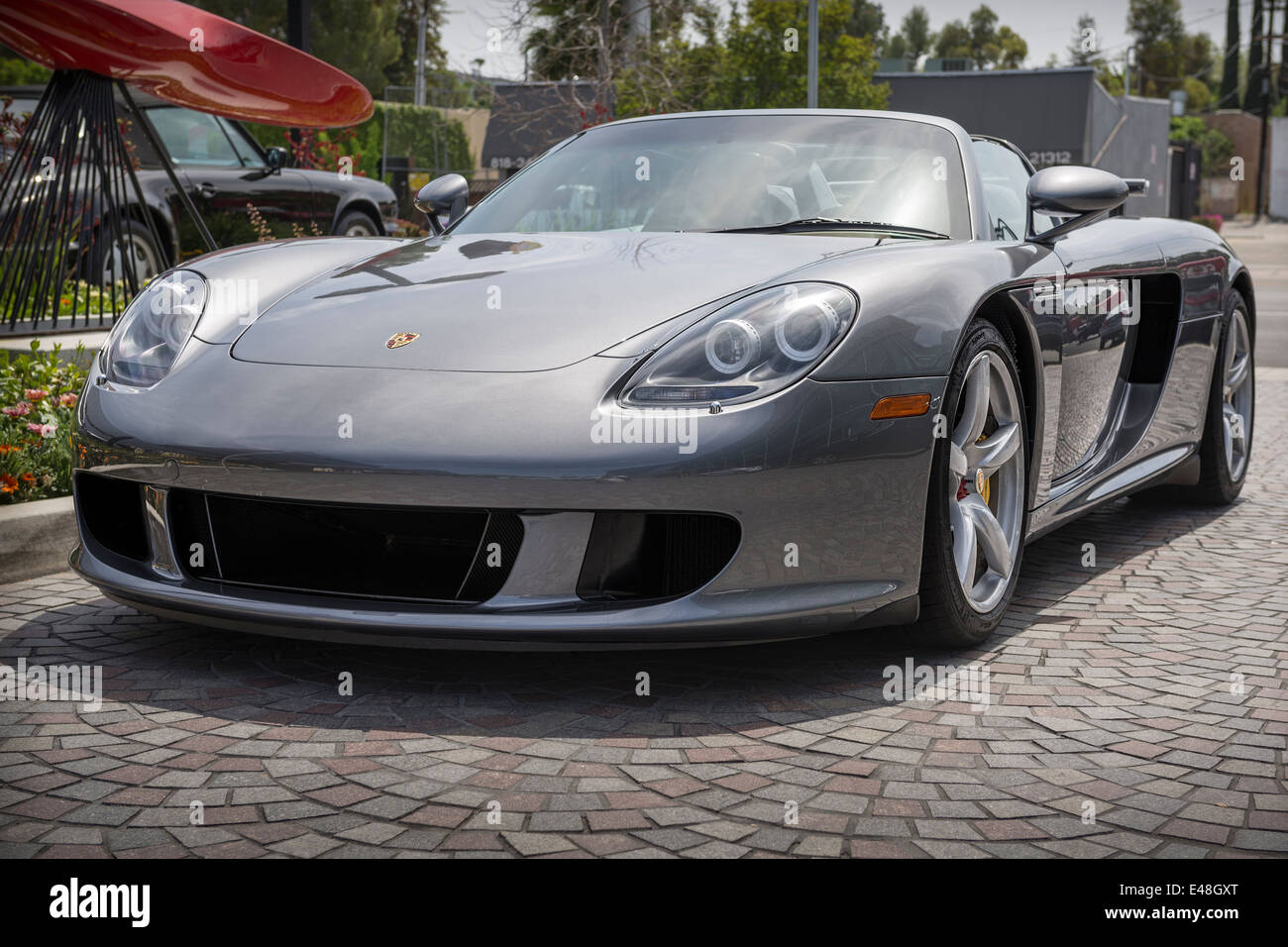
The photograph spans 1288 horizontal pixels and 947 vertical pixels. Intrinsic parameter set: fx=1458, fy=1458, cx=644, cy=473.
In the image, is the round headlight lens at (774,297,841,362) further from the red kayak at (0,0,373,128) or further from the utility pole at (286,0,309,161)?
the utility pole at (286,0,309,161)

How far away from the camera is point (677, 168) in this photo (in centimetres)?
414

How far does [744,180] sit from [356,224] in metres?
8.98

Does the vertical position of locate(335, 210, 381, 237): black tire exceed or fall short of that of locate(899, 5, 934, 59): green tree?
it falls short

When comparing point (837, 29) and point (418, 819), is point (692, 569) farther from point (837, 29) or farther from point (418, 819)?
point (837, 29)

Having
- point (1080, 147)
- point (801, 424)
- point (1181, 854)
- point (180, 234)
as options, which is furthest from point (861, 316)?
point (1080, 147)

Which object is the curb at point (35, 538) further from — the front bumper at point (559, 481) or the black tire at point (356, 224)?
the black tire at point (356, 224)

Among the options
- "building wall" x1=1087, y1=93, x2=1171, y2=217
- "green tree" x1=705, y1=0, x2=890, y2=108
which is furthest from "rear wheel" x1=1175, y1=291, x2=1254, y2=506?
"building wall" x1=1087, y1=93, x2=1171, y2=217

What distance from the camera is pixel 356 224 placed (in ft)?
40.9

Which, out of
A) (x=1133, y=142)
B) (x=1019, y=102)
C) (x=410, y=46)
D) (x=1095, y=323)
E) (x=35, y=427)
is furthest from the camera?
(x=410, y=46)

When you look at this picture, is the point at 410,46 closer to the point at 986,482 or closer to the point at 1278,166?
the point at 1278,166

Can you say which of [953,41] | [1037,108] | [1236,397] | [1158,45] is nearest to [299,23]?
[1236,397]

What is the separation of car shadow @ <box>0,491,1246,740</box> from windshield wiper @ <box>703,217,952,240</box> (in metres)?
1.03

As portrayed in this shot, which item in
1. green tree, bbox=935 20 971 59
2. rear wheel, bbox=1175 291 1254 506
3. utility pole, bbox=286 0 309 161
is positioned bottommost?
rear wheel, bbox=1175 291 1254 506

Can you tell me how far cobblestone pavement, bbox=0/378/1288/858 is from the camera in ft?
7.64
